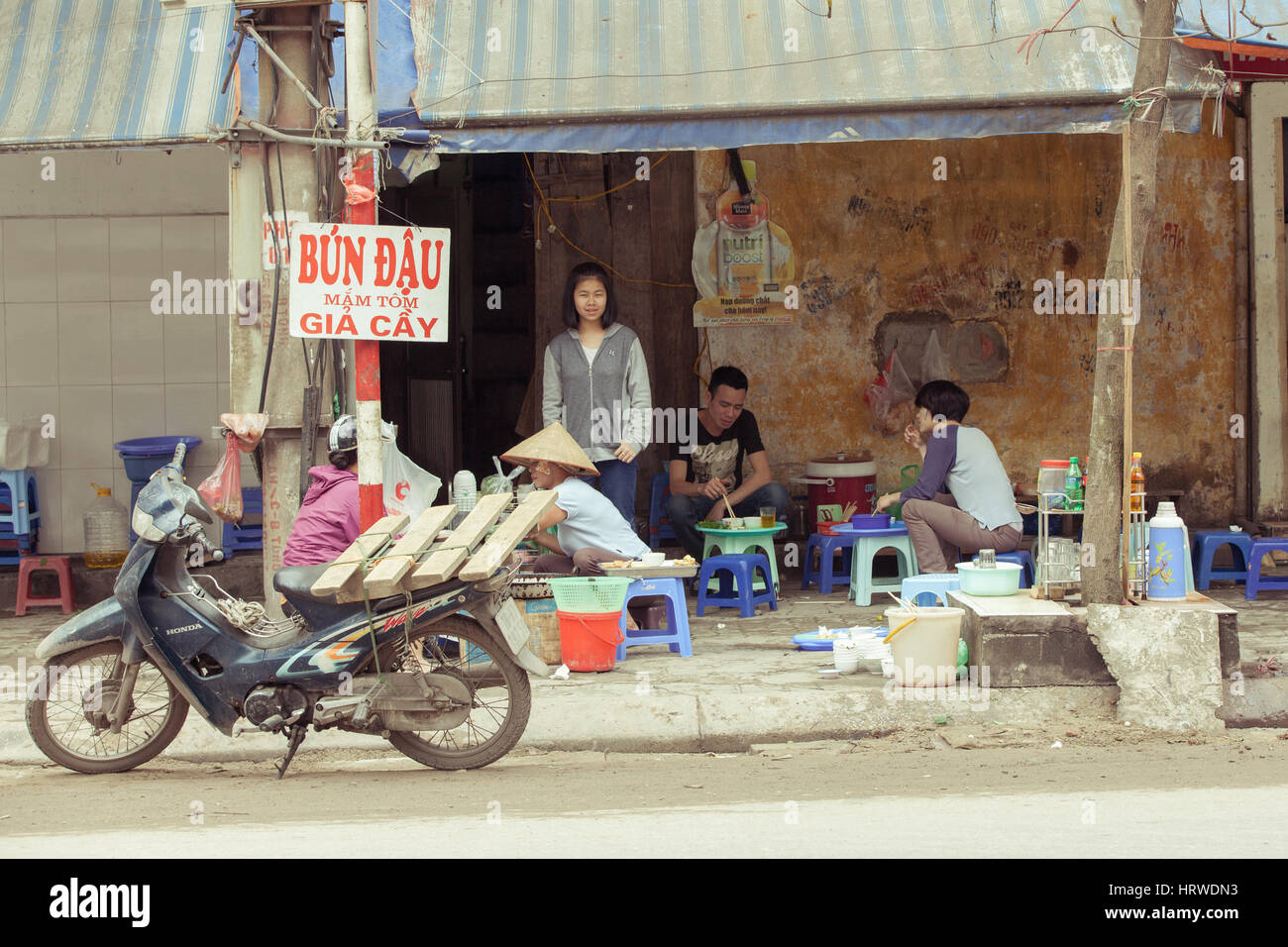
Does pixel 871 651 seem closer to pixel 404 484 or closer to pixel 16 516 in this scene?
pixel 404 484

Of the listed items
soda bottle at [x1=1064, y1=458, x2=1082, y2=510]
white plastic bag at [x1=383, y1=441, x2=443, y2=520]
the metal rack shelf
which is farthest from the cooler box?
white plastic bag at [x1=383, y1=441, x2=443, y2=520]

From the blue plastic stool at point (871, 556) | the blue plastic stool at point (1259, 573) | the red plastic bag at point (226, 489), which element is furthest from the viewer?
the blue plastic stool at point (1259, 573)

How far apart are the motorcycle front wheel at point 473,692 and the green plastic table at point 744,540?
3.13 metres

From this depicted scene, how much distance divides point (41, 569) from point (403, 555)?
4895 millimetres

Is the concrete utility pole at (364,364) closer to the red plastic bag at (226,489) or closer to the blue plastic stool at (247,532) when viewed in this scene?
the red plastic bag at (226,489)

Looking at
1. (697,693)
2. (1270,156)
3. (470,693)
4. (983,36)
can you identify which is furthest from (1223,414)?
(470,693)

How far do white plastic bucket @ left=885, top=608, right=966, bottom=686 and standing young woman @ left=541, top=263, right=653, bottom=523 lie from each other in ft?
7.51

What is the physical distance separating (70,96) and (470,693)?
14.0 ft

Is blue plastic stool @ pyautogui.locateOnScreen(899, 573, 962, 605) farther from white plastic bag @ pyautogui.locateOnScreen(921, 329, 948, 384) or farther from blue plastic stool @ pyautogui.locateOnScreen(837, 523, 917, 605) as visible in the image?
white plastic bag @ pyautogui.locateOnScreen(921, 329, 948, 384)

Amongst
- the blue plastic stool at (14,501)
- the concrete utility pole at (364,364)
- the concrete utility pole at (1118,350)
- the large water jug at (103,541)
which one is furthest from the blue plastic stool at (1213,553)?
the blue plastic stool at (14,501)

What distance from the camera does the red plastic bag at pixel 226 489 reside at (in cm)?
681

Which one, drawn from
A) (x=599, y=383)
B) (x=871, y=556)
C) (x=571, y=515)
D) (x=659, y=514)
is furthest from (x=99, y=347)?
(x=871, y=556)

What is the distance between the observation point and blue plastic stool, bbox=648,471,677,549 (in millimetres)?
9680

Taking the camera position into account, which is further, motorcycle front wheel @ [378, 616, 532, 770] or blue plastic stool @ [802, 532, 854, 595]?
blue plastic stool @ [802, 532, 854, 595]
